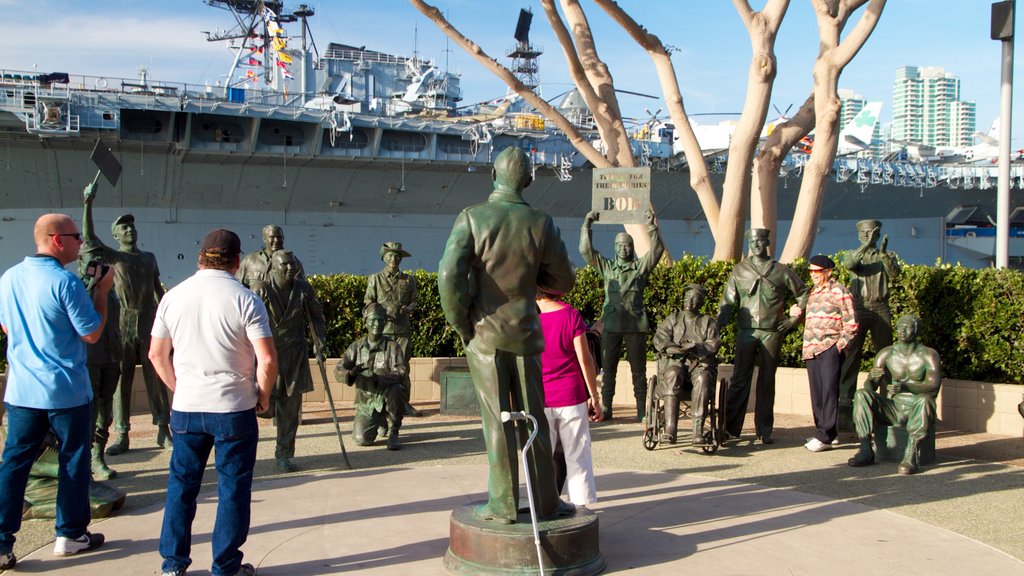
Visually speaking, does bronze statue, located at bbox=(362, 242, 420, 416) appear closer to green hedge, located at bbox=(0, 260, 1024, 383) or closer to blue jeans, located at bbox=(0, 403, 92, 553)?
green hedge, located at bbox=(0, 260, 1024, 383)

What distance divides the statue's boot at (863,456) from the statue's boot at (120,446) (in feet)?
21.1

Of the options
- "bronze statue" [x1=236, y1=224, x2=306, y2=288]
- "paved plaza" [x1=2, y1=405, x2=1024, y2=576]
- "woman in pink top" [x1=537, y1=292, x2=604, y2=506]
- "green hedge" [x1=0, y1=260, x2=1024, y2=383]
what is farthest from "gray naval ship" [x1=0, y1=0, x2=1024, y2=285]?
"woman in pink top" [x1=537, y1=292, x2=604, y2=506]

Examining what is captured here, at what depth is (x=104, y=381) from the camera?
21.5ft

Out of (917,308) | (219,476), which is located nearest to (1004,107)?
(917,308)

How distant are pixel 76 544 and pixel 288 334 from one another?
2.88 metres

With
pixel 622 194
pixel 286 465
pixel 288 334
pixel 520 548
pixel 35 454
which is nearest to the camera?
pixel 520 548

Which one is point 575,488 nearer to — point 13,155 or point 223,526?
point 223,526

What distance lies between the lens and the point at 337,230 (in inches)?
1483

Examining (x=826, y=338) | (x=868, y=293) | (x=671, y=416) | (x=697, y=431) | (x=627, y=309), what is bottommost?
(x=697, y=431)

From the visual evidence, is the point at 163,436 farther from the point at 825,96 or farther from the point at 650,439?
the point at 825,96

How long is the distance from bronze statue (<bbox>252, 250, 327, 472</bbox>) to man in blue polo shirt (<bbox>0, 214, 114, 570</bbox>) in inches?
101

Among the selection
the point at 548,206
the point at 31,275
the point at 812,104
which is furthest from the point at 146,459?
the point at 548,206

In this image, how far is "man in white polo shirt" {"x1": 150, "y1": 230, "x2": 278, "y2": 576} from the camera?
151 inches

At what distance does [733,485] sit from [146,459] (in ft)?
16.6
